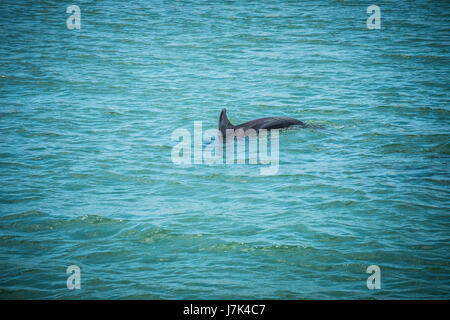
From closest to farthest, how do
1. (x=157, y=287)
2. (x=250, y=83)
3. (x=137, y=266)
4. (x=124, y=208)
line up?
1. (x=157, y=287)
2. (x=137, y=266)
3. (x=124, y=208)
4. (x=250, y=83)

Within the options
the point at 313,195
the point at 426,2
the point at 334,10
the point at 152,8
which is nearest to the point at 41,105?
the point at 313,195

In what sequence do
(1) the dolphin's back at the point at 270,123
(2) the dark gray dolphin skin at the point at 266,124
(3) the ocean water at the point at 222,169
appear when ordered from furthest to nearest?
(1) the dolphin's back at the point at 270,123
(2) the dark gray dolphin skin at the point at 266,124
(3) the ocean water at the point at 222,169

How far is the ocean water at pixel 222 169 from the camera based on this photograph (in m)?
7.31

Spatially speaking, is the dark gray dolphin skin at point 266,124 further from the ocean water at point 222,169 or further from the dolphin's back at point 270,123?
the ocean water at point 222,169

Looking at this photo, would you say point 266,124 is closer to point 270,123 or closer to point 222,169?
point 270,123

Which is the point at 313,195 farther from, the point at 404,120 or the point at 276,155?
the point at 404,120

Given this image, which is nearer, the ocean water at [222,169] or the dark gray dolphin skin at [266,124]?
the ocean water at [222,169]

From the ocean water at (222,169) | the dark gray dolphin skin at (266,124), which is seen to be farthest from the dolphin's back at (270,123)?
the ocean water at (222,169)

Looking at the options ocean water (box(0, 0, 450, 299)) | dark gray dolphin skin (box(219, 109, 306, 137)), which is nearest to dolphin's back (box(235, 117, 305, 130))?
dark gray dolphin skin (box(219, 109, 306, 137))

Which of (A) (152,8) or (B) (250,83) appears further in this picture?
(A) (152,8)

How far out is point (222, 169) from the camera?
35.9 feet

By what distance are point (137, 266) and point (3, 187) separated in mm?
4023

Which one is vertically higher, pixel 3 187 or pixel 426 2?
pixel 426 2

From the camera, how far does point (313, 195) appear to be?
9.73m
